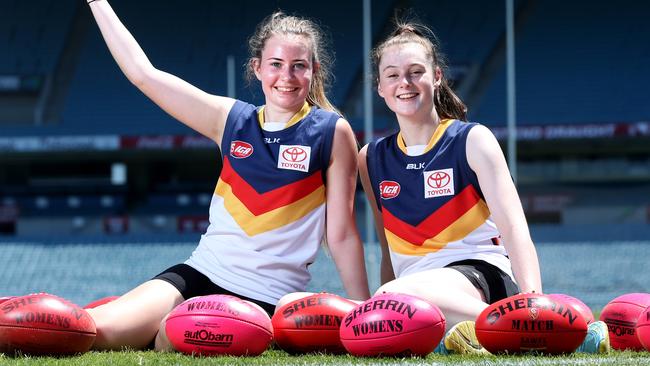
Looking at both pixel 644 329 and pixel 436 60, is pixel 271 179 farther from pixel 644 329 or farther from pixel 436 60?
pixel 644 329

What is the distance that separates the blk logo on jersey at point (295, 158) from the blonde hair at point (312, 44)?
12.1 inches

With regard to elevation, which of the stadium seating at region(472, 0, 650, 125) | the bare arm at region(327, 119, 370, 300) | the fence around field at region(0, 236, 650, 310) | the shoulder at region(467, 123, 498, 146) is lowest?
the fence around field at region(0, 236, 650, 310)

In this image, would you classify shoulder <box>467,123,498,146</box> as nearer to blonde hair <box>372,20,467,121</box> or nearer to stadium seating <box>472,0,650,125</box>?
blonde hair <box>372,20,467,121</box>

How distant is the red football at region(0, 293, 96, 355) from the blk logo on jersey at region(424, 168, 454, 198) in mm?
1358

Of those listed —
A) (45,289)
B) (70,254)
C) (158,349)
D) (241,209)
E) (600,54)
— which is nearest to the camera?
(158,349)

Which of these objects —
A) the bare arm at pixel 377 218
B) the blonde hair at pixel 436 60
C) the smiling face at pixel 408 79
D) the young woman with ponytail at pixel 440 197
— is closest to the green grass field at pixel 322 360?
the young woman with ponytail at pixel 440 197

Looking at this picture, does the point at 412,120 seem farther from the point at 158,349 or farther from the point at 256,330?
the point at 158,349

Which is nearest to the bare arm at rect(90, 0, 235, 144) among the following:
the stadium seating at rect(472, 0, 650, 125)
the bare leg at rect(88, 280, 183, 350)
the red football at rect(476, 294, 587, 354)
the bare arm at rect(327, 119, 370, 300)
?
the bare arm at rect(327, 119, 370, 300)

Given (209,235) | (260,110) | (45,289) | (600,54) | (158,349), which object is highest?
(600,54)

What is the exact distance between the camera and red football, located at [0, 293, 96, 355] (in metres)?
2.96

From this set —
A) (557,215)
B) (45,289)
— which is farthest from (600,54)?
(45,289)

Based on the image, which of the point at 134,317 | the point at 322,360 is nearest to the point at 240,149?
the point at 134,317

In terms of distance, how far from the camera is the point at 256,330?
3.05 m

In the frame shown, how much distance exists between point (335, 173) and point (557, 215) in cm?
1853
